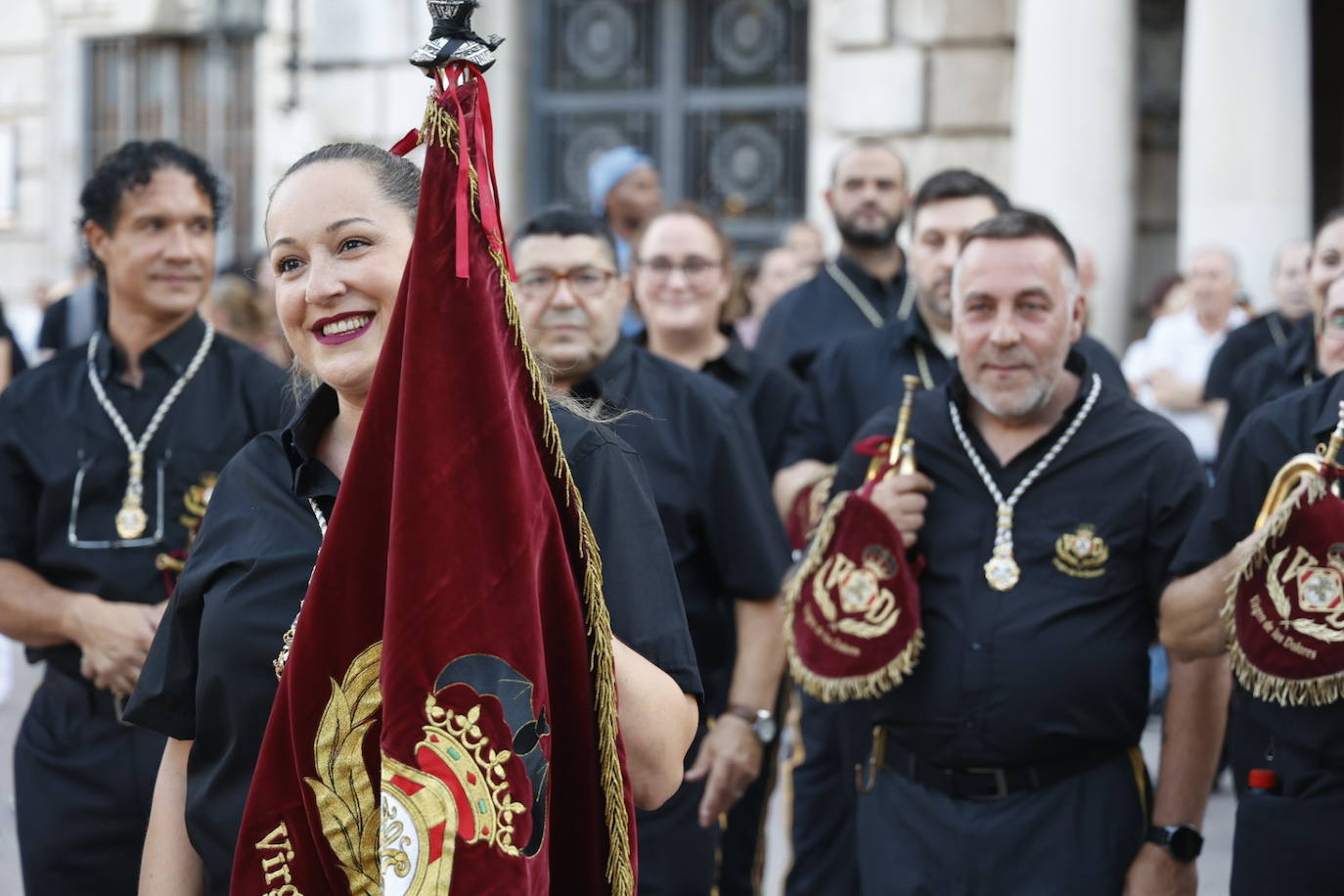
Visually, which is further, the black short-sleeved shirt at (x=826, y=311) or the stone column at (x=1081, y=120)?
the stone column at (x=1081, y=120)

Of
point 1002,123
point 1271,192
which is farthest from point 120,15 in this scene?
point 1271,192

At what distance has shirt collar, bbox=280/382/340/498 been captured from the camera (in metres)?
2.83

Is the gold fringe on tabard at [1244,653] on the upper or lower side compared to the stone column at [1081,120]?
lower

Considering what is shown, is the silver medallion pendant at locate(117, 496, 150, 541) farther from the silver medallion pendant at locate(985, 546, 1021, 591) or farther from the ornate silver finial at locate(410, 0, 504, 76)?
the ornate silver finial at locate(410, 0, 504, 76)

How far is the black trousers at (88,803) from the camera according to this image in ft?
13.9

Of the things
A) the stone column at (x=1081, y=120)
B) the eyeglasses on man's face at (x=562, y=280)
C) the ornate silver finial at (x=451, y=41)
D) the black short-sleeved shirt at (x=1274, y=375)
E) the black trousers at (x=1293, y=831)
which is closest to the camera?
the ornate silver finial at (x=451, y=41)

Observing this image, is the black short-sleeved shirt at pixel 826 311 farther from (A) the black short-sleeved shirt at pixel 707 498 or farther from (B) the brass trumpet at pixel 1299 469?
(B) the brass trumpet at pixel 1299 469

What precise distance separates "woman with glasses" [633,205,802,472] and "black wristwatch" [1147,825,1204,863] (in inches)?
90.0

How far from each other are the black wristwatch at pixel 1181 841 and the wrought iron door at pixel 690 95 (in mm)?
9539

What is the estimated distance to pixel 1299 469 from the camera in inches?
145

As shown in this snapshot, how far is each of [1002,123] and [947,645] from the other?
8395 mm

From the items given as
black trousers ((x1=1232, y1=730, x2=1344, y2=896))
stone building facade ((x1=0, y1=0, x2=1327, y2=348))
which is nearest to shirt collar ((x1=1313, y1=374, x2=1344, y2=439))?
black trousers ((x1=1232, y1=730, x2=1344, y2=896))

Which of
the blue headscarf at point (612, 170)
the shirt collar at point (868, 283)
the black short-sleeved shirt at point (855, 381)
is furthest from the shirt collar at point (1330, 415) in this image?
the blue headscarf at point (612, 170)

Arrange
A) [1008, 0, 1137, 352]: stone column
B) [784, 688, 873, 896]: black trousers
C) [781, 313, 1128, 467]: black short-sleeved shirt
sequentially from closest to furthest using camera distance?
[784, 688, 873, 896]: black trousers, [781, 313, 1128, 467]: black short-sleeved shirt, [1008, 0, 1137, 352]: stone column
